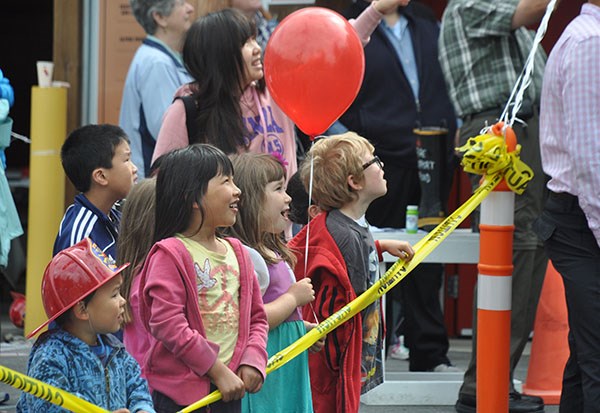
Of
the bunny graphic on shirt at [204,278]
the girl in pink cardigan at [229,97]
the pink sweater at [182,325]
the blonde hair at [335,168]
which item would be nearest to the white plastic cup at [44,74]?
the girl in pink cardigan at [229,97]

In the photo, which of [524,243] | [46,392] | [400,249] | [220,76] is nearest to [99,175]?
[220,76]

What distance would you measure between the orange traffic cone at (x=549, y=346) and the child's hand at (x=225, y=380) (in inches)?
133

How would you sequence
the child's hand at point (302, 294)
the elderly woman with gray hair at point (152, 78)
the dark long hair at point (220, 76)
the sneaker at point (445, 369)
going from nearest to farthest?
the child's hand at point (302, 294) < the dark long hair at point (220, 76) < the elderly woman with gray hair at point (152, 78) < the sneaker at point (445, 369)

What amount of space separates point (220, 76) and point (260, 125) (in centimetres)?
29

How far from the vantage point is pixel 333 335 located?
507 centimetres

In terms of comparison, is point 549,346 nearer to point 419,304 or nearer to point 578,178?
point 419,304

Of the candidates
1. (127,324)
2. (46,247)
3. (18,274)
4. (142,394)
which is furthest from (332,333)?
(18,274)

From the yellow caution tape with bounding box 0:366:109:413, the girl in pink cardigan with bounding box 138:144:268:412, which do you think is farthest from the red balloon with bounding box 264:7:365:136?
the yellow caution tape with bounding box 0:366:109:413

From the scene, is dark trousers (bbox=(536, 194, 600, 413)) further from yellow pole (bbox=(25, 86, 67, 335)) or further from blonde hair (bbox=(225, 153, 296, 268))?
yellow pole (bbox=(25, 86, 67, 335))

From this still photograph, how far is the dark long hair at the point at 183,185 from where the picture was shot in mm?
4262

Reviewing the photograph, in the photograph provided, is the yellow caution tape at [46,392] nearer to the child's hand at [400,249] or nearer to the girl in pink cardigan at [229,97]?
the child's hand at [400,249]

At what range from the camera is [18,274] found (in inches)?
384

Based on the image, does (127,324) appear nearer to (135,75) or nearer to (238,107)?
(238,107)

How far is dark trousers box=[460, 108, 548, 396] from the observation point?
660cm
